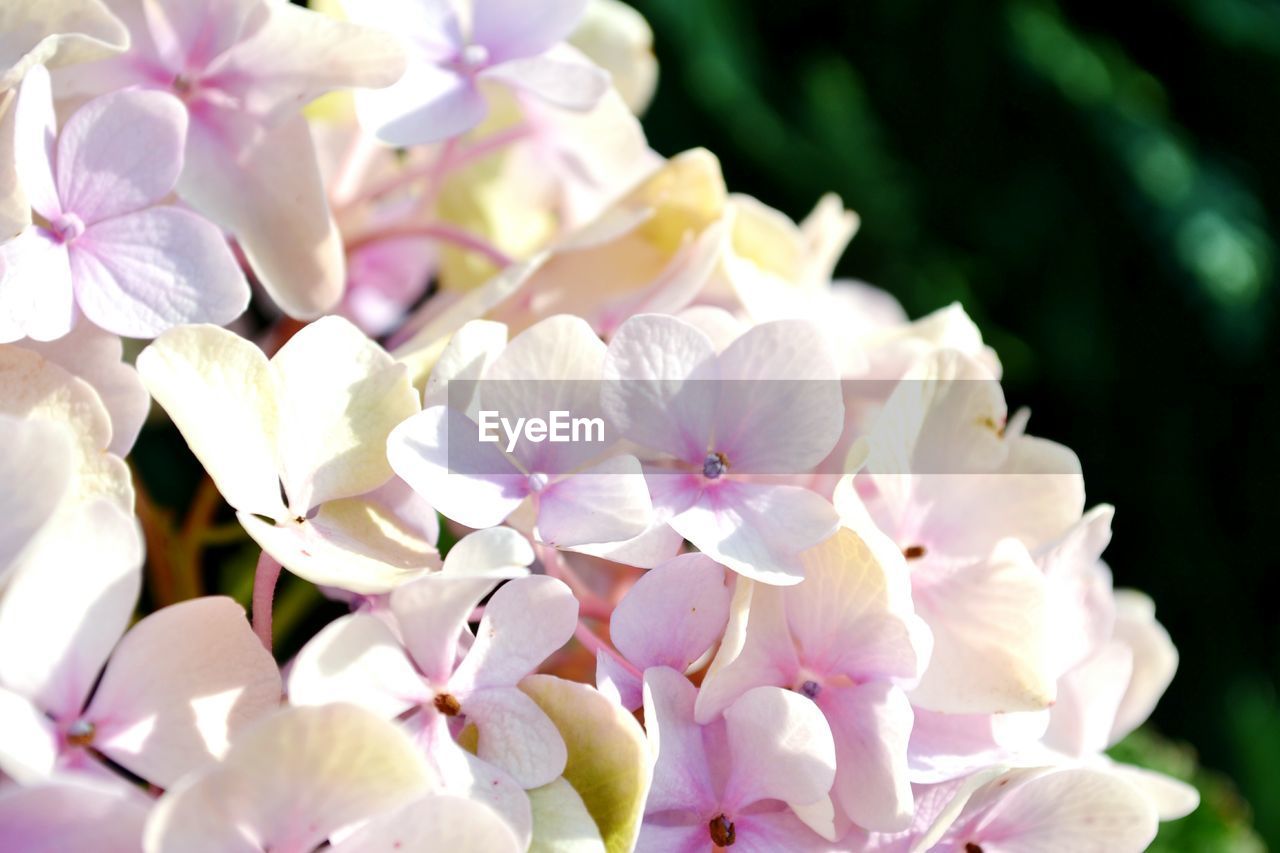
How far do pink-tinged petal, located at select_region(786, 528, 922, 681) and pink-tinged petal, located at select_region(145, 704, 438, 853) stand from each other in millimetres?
89

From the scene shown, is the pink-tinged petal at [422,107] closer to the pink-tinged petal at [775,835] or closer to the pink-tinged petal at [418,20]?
the pink-tinged petal at [418,20]

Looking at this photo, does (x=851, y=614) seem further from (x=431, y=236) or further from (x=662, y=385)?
(x=431, y=236)

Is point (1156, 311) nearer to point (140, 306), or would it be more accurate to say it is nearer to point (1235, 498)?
point (1235, 498)

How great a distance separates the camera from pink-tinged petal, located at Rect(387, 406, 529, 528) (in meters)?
0.25

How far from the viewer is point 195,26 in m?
0.29

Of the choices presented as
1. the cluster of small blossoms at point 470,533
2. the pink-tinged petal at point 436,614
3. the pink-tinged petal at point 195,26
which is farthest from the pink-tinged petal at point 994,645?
the pink-tinged petal at point 195,26

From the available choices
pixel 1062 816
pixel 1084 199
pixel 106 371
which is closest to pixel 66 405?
pixel 106 371

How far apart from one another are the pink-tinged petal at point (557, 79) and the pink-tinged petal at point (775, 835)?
0.18m

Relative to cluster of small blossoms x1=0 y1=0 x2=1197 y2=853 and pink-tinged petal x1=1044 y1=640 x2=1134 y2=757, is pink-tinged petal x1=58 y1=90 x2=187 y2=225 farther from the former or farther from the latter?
pink-tinged petal x1=1044 y1=640 x2=1134 y2=757

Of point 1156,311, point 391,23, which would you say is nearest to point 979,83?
point 1156,311

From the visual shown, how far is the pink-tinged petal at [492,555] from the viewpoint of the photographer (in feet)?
0.72

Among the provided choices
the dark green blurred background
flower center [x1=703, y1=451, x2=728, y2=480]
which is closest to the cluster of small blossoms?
flower center [x1=703, y1=451, x2=728, y2=480]

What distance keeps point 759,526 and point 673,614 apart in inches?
1.0

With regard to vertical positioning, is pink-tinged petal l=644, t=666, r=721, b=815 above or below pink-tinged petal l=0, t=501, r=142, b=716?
below
